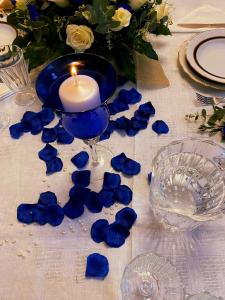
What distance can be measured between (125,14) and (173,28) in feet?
0.90

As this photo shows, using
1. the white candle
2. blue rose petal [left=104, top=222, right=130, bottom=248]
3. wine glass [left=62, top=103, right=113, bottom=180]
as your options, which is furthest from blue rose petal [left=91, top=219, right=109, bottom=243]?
the white candle

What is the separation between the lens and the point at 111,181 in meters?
0.70

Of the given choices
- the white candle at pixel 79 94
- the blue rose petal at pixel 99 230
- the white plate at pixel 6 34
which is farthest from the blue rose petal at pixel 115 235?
the white plate at pixel 6 34

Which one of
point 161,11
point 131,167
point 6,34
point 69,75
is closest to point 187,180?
point 131,167

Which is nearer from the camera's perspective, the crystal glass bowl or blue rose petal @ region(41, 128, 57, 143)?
the crystal glass bowl

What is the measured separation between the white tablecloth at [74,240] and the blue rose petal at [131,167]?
0.04 feet

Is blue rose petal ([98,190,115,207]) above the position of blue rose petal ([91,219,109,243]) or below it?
above

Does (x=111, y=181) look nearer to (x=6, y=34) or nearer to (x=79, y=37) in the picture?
(x=79, y=37)

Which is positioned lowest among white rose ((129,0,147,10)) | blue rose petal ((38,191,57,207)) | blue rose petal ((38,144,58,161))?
blue rose petal ((38,191,57,207))

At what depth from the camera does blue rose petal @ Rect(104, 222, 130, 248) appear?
2.02 feet

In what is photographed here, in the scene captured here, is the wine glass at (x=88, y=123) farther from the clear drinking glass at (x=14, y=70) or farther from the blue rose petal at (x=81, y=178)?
the clear drinking glass at (x=14, y=70)

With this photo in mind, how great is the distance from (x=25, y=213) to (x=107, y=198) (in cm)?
16

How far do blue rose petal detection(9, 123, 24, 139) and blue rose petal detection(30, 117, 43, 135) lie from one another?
1.0 inches

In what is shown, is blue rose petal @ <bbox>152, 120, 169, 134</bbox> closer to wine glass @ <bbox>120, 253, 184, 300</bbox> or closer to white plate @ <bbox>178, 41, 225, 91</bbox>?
white plate @ <bbox>178, 41, 225, 91</bbox>
